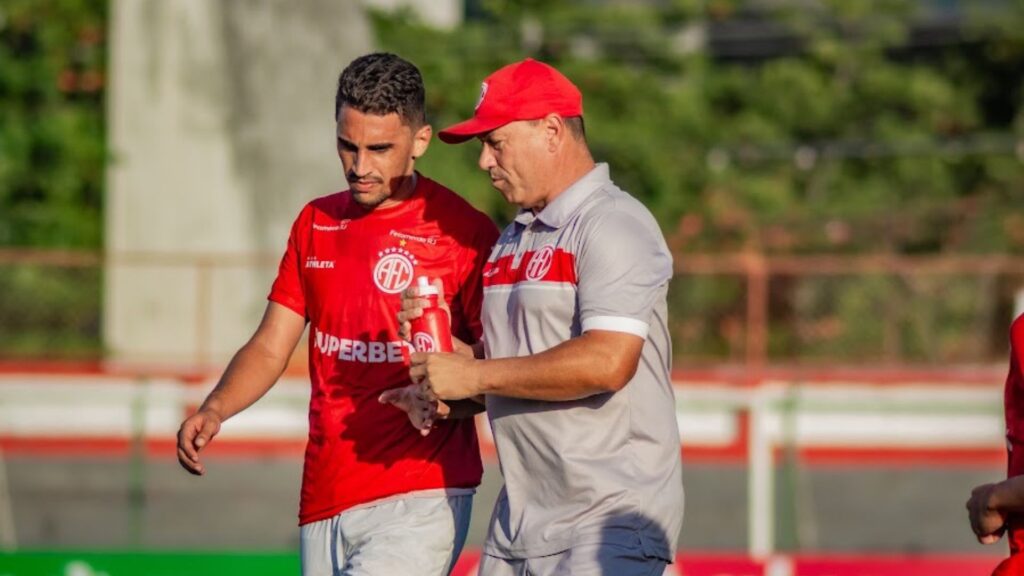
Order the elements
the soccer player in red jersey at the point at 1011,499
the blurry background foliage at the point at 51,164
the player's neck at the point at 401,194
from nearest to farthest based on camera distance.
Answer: the soccer player in red jersey at the point at 1011,499 → the player's neck at the point at 401,194 → the blurry background foliage at the point at 51,164

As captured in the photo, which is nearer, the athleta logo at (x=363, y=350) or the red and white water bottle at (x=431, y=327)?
the red and white water bottle at (x=431, y=327)

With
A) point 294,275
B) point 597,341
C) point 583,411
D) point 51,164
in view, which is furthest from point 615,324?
point 51,164

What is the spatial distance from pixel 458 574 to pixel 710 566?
46.5 inches

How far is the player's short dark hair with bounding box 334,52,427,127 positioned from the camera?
5.08 m

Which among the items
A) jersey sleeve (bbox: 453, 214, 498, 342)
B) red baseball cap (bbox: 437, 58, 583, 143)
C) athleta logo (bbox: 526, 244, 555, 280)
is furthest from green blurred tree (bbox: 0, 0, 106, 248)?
athleta logo (bbox: 526, 244, 555, 280)

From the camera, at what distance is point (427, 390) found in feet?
14.9

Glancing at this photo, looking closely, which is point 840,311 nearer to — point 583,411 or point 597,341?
point 583,411

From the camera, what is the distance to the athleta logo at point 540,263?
178 inches

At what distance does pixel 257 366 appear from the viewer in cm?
546

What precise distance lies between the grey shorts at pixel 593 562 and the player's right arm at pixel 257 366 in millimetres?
1194

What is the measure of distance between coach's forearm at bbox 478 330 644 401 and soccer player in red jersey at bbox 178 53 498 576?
73 cm

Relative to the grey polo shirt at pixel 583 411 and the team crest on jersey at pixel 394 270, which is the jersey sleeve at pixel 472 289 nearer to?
the team crest on jersey at pixel 394 270

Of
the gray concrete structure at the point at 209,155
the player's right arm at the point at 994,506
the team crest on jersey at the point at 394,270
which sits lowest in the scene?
the player's right arm at the point at 994,506

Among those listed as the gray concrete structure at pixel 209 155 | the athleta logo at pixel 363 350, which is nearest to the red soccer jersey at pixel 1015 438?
the athleta logo at pixel 363 350
